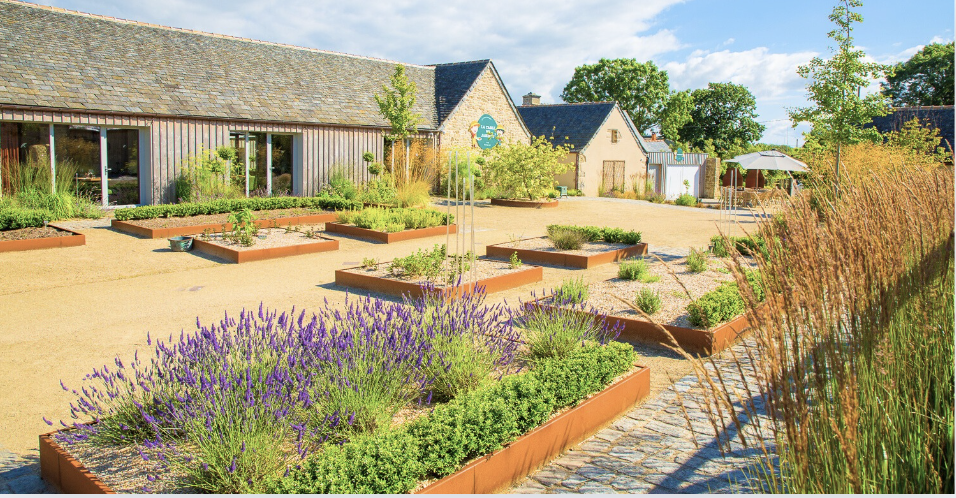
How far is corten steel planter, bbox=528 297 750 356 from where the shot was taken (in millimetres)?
7066

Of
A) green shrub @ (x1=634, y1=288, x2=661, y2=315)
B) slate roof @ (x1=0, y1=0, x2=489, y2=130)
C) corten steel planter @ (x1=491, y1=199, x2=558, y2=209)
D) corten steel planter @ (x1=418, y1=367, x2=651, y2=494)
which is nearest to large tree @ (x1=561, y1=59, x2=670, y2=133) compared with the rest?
slate roof @ (x1=0, y1=0, x2=489, y2=130)

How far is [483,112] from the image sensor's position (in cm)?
3047

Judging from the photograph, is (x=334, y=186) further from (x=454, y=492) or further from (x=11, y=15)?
(x=454, y=492)

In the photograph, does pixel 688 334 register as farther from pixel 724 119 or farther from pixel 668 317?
pixel 724 119

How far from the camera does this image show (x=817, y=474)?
2.51 metres

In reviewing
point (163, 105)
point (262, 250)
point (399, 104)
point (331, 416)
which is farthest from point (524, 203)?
point (331, 416)

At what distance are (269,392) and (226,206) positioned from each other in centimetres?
1440

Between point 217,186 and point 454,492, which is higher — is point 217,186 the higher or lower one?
the higher one

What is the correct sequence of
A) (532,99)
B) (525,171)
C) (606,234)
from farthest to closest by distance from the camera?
(532,99) → (525,171) → (606,234)

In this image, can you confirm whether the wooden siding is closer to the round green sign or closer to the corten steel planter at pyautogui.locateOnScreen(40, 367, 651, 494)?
the round green sign

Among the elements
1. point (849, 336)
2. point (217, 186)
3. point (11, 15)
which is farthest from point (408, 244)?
point (11, 15)

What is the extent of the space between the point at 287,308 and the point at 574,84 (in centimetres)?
6085

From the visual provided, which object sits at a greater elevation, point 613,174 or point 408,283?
point 613,174

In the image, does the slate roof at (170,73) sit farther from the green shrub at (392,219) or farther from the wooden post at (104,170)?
the green shrub at (392,219)
